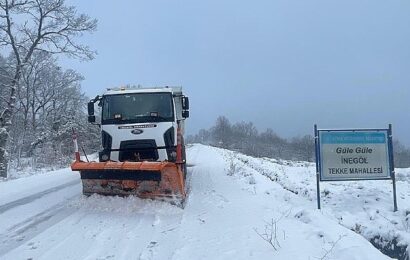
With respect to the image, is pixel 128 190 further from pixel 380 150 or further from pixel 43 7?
pixel 43 7

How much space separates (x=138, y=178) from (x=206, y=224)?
7.81 feet

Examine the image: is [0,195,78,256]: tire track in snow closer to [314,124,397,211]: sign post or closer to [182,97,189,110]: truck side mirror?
[182,97,189,110]: truck side mirror

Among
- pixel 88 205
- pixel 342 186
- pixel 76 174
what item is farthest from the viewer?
pixel 76 174

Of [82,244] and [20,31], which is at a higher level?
[20,31]

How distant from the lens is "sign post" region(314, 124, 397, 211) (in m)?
10.3

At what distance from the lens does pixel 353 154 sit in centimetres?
1040

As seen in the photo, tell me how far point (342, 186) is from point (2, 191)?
412 inches

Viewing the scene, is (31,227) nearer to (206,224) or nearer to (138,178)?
(138,178)

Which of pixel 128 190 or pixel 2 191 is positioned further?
pixel 2 191

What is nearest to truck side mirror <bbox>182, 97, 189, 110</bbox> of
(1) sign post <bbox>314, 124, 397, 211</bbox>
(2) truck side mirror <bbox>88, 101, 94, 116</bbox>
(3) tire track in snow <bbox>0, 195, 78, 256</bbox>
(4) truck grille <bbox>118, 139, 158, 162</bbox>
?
(4) truck grille <bbox>118, 139, 158, 162</bbox>

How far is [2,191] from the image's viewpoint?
12.9 metres

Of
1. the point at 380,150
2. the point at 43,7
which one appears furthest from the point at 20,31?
the point at 380,150

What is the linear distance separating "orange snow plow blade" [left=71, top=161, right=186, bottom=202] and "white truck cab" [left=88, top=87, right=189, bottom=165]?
1.27m

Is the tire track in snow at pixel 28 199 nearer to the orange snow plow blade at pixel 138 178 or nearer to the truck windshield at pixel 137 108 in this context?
the orange snow plow blade at pixel 138 178
